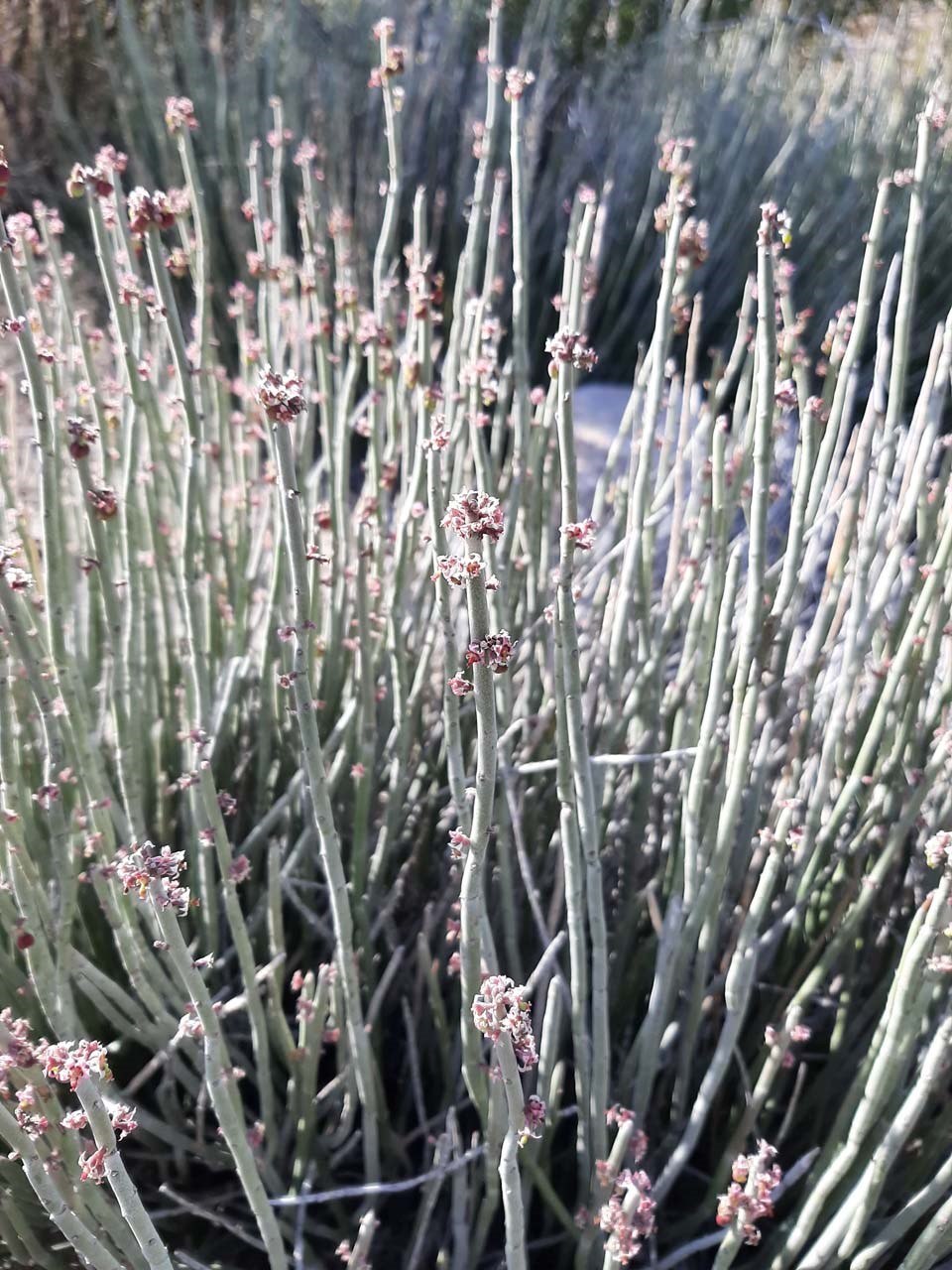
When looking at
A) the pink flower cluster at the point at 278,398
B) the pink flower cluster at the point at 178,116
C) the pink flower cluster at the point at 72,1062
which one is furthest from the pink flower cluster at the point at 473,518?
the pink flower cluster at the point at 178,116

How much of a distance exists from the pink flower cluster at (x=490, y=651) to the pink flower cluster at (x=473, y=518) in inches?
1.9

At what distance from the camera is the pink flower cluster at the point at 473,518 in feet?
1.55

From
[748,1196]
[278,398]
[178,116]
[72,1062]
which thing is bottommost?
[748,1196]

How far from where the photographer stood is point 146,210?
0.74 m

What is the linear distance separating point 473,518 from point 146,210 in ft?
1.38

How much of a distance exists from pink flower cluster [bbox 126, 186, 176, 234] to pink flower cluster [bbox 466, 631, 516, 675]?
0.44m

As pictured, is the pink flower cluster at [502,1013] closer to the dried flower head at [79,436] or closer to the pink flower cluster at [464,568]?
the pink flower cluster at [464,568]

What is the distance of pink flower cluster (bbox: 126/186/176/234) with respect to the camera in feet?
2.41

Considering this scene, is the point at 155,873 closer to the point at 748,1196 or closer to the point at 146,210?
the point at 748,1196

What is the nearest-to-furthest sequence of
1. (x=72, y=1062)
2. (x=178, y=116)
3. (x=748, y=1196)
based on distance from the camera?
1. (x=72, y=1062)
2. (x=748, y=1196)
3. (x=178, y=116)

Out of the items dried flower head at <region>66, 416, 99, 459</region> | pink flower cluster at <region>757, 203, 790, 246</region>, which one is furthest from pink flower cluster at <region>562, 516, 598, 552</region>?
dried flower head at <region>66, 416, 99, 459</region>

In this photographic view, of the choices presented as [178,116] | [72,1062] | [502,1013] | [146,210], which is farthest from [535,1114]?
[178,116]

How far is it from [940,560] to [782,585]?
160 millimetres

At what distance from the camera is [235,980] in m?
1.06
